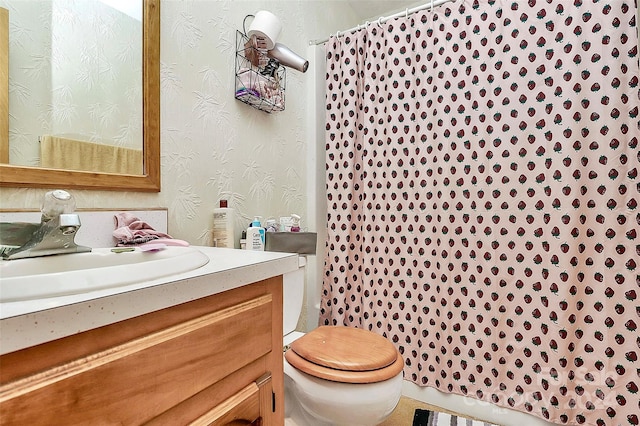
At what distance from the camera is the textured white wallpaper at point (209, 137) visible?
116 centimetres

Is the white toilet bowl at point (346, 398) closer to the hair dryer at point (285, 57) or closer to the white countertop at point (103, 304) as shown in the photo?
the white countertop at point (103, 304)

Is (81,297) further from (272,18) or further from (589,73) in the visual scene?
(589,73)

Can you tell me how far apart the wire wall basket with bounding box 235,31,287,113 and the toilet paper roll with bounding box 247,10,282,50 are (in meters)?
0.04

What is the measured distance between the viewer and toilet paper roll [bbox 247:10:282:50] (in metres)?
1.40

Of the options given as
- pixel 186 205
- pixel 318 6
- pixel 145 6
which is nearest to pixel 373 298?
pixel 186 205

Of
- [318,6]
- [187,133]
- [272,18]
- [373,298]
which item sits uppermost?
[318,6]

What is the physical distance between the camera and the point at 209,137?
4.34 ft

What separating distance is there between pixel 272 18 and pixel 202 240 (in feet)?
3.14

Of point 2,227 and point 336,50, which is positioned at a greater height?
point 336,50

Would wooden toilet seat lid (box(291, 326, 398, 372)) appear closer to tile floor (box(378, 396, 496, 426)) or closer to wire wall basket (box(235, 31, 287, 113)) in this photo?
tile floor (box(378, 396, 496, 426))

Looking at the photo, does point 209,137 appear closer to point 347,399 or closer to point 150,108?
point 150,108

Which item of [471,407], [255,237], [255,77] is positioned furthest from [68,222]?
[471,407]

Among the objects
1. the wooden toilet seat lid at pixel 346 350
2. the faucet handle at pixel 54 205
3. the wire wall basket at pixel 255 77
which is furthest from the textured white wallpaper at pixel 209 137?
the wooden toilet seat lid at pixel 346 350

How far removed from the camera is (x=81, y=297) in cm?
43
